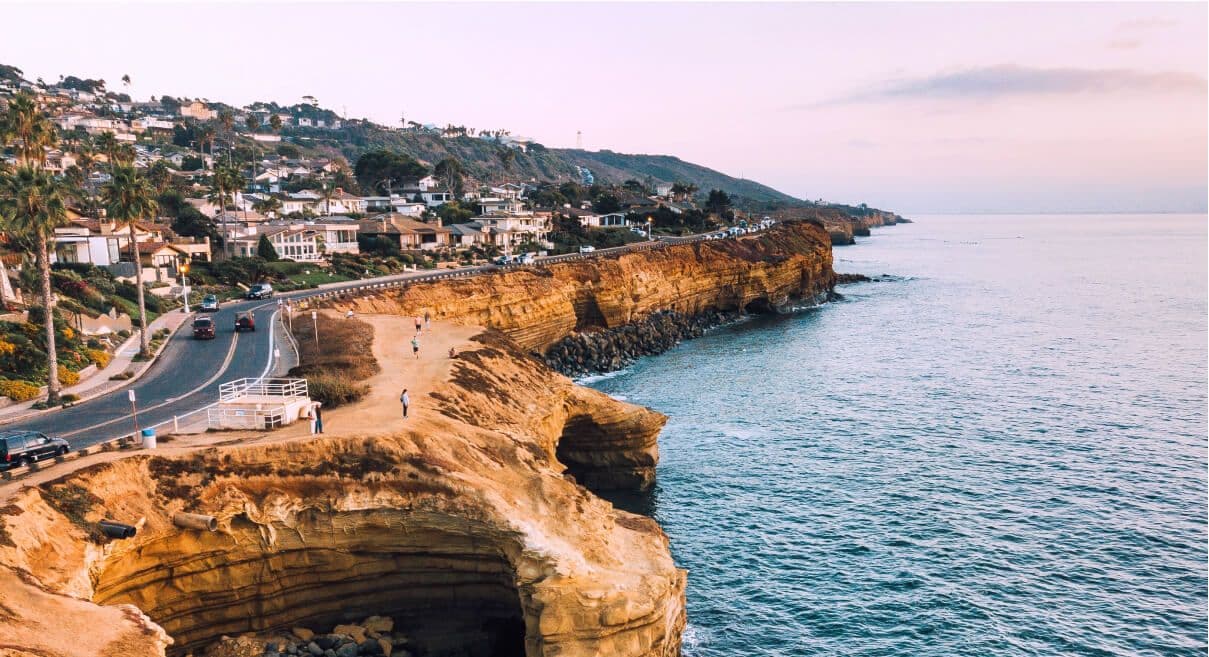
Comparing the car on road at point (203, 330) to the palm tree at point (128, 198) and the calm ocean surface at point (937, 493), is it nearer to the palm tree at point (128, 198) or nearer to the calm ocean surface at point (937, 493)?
the palm tree at point (128, 198)

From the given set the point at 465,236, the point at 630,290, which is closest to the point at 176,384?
the point at 630,290

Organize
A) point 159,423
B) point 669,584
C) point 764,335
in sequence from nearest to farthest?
point 669,584, point 159,423, point 764,335

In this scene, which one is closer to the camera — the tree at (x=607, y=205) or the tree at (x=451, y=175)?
the tree at (x=607, y=205)

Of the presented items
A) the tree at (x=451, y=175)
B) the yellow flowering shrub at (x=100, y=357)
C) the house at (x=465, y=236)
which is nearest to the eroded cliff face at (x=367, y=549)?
the yellow flowering shrub at (x=100, y=357)

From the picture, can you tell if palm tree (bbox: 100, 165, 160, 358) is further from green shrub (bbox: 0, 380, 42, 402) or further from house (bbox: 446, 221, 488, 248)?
house (bbox: 446, 221, 488, 248)

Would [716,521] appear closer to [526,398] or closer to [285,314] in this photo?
[526,398]

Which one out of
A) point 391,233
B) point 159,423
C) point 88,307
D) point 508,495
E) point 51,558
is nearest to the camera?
point 51,558

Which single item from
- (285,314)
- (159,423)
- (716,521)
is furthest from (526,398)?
(285,314)

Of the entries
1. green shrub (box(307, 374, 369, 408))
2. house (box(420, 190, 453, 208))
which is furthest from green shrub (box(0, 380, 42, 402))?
house (box(420, 190, 453, 208))
